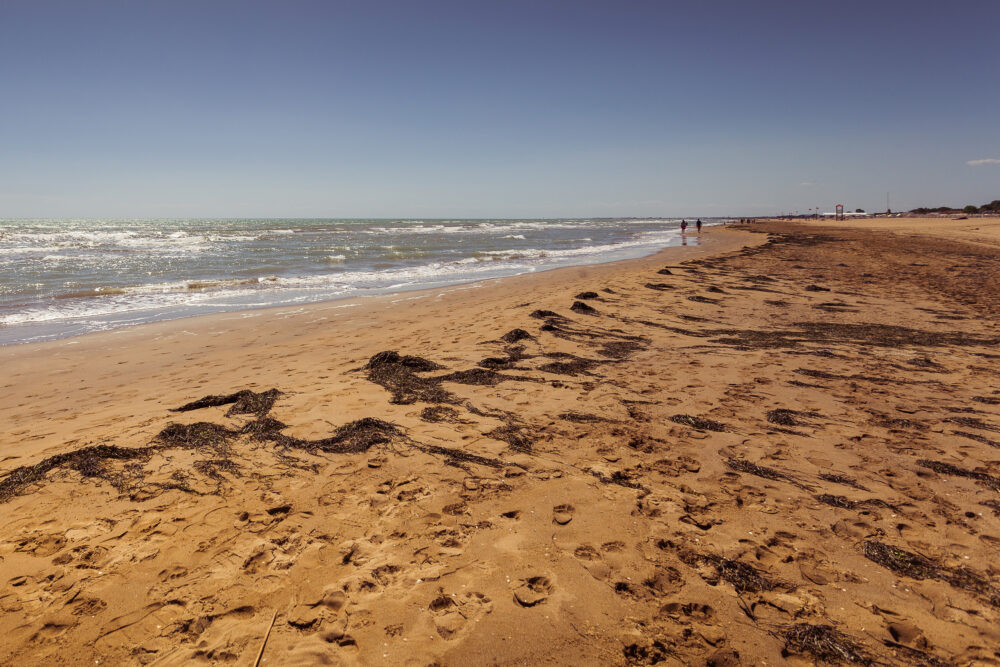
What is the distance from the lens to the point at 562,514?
10.3 feet

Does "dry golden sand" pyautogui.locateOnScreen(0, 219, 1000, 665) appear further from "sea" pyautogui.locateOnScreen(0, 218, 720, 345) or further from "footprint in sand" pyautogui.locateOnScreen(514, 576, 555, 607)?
"sea" pyautogui.locateOnScreen(0, 218, 720, 345)

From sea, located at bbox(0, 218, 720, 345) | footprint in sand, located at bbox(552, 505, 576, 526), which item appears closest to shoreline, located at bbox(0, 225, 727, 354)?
sea, located at bbox(0, 218, 720, 345)

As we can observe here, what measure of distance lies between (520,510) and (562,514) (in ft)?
0.95

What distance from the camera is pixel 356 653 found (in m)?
2.14

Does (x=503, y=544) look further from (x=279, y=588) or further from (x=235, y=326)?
(x=235, y=326)

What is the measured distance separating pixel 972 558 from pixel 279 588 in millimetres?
4004

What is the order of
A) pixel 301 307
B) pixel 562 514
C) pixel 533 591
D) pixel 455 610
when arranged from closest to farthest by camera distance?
pixel 455 610, pixel 533 591, pixel 562 514, pixel 301 307

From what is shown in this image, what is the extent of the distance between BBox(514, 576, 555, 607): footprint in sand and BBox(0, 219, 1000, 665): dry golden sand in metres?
0.02

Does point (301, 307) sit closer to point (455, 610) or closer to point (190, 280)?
point (190, 280)

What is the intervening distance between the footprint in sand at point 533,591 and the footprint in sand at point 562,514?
531 millimetres

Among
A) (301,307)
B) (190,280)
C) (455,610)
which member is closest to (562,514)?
(455,610)

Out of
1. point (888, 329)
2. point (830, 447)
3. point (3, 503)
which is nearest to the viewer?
point (3, 503)

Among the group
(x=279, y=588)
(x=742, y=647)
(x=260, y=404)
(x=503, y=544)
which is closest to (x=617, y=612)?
(x=742, y=647)

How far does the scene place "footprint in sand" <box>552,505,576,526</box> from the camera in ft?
10.0
